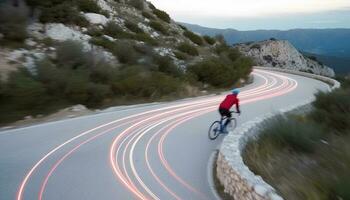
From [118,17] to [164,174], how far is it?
3044cm

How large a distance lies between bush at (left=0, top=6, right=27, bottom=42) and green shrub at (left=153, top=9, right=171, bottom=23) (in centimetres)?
2403

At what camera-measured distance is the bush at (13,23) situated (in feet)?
88.1

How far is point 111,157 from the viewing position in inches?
550

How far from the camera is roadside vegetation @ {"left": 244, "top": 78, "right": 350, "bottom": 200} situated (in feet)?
29.4

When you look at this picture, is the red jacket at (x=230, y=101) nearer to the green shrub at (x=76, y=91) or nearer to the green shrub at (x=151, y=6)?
the green shrub at (x=76, y=91)

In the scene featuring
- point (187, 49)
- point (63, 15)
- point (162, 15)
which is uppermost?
point (162, 15)

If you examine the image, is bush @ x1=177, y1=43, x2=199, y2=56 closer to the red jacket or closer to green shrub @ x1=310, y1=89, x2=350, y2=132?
green shrub @ x1=310, y1=89, x2=350, y2=132

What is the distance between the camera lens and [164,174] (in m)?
12.5

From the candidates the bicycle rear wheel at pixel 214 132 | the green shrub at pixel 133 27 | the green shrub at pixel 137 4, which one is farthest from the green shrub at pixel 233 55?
the bicycle rear wheel at pixel 214 132

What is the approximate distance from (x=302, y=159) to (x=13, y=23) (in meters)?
20.8

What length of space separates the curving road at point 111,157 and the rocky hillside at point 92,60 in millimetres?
2351

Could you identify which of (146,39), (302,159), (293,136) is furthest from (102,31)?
(302,159)

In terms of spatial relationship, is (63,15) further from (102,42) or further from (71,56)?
(71,56)

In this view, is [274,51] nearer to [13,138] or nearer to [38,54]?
[38,54]
